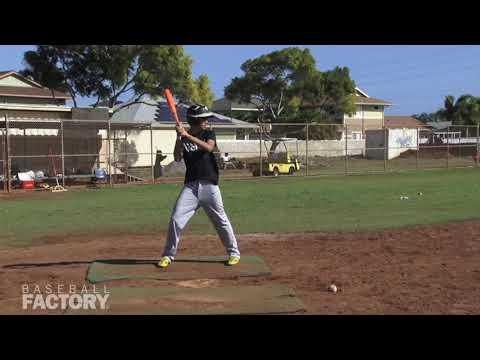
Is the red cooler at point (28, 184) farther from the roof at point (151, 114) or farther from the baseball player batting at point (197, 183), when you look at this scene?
the roof at point (151, 114)

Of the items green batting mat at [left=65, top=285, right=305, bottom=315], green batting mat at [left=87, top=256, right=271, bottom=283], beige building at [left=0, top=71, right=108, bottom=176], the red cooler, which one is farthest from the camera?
beige building at [left=0, top=71, right=108, bottom=176]

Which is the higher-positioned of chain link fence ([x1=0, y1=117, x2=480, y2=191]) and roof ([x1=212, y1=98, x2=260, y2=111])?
roof ([x1=212, y1=98, x2=260, y2=111])

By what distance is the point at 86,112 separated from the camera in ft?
91.5

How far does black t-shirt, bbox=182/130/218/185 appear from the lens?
6.96 meters

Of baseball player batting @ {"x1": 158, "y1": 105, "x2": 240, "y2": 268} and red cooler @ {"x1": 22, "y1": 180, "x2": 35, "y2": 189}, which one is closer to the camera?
baseball player batting @ {"x1": 158, "y1": 105, "x2": 240, "y2": 268}

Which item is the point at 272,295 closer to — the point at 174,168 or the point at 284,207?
the point at 284,207

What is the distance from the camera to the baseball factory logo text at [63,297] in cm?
551

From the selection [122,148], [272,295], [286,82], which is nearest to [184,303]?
[272,295]

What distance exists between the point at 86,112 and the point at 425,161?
76.3ft

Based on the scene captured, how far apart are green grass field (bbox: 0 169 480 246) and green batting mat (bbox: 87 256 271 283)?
277 cm

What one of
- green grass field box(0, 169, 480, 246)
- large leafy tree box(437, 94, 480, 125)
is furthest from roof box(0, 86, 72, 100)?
large leafy tree box(437, 94, 480, 125)

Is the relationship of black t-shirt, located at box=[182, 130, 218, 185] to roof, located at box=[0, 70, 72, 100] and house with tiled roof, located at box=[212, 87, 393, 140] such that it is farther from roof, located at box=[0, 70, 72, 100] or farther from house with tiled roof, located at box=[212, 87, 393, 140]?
house with tiled roof, located at box=[212, 87, 393, 140]

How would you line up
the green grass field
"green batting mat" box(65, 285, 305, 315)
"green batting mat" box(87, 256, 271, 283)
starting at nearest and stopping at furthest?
"green batting mat" box(65, 285, 305, 315) < "green batting mat" box(87, 256, 271, 283) < the green grass field

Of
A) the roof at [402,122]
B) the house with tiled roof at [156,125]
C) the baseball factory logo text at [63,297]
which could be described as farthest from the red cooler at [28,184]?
the roof at [402,122]
